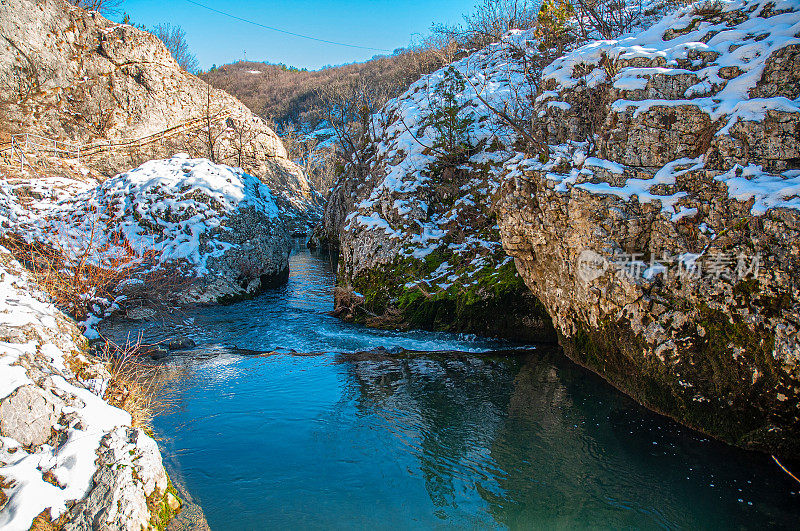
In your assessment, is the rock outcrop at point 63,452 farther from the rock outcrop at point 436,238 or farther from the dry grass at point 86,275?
the rock outcrop at point 436,238

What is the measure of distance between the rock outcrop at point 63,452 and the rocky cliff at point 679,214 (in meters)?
6.12

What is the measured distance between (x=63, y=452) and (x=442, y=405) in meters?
4.74

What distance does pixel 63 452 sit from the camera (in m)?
3.77

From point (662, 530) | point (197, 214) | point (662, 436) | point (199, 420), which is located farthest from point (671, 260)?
point (197, 214)

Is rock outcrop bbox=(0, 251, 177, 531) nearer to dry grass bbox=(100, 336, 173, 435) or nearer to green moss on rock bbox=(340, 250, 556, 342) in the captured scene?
dry grass bbox=(100, 336, 173, 435)

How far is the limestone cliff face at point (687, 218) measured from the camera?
17.0 ft

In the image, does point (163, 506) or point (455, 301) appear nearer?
point (163, 506)

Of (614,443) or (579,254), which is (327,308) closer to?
(579,254)

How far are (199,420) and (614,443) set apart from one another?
18.2 feet

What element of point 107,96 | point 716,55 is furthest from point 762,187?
point 107,96

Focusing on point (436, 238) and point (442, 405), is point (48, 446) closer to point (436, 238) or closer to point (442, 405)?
point (442, 405)

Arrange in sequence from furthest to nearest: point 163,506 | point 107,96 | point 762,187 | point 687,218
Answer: point 107,96 → point 687,218 → point 762,187 → point 163,506

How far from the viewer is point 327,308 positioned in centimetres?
1317

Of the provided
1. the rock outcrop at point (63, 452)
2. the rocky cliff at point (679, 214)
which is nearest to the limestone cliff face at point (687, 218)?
the rocky cliff at point (679, 214)
